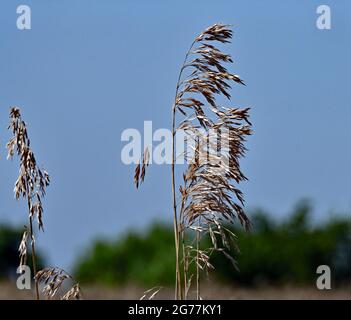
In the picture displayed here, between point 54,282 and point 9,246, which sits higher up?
point 54,282

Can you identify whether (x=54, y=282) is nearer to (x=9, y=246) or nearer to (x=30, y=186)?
(x=30, y=186)

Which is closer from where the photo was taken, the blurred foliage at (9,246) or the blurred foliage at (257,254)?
the blurred foliage at (257,254)

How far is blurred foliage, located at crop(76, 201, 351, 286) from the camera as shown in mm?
44812

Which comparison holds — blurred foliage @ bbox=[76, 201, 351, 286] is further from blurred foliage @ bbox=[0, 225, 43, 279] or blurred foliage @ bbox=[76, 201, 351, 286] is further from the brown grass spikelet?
the brown grass spikelet

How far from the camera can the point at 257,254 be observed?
4875cm

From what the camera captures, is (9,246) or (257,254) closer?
(257,254)

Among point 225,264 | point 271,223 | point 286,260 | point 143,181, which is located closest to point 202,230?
point 143,181

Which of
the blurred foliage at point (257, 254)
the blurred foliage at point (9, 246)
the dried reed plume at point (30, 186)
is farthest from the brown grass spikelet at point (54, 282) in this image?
the blurred foliage at point (9, 246)

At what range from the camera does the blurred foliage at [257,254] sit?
147 feet

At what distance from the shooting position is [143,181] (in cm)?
562

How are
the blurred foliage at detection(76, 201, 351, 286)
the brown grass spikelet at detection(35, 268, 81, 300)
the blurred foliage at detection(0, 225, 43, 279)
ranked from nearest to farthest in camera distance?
the brown grass spikelet at detection(35, 268, 81, 300) < the blurred foliage at detection(76, 201, 351, 286) < the blurred foliage at detection(0, 225, 43, 279)

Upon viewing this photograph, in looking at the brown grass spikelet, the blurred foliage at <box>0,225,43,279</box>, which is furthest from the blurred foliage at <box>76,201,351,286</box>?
the brown grass spikelet

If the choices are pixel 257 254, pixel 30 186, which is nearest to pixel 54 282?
pixel 30 186

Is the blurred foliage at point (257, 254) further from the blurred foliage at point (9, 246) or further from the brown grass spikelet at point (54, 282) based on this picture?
the brown grass spikelet at point (54, 282)
